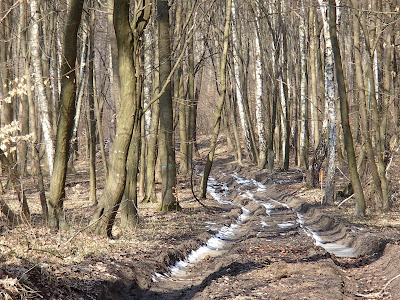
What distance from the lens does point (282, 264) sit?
321 inches

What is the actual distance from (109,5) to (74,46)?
215 centimetres

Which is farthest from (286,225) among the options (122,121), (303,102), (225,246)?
(303,102)

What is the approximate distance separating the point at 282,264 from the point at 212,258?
1973mm

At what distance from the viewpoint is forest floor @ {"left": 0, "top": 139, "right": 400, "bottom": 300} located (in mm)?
6418

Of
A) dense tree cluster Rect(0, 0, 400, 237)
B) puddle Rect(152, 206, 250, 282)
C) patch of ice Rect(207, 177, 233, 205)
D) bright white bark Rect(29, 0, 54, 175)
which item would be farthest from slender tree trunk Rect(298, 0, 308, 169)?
bright white bark Rect(29, 0, 54, 175)

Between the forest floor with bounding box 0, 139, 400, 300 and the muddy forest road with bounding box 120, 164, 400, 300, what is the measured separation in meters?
0.02

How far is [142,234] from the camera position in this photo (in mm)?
11039

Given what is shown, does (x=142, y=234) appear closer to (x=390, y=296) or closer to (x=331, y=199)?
(x=390, y=296)

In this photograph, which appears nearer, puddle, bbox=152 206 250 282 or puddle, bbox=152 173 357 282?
puddle, bbox=152 206 250 282

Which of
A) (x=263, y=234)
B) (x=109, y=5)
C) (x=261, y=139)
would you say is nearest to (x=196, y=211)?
(x=263, y=234)

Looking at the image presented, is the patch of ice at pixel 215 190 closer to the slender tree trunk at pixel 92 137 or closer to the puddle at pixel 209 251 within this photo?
the slender tree trunk at pixel 92 137

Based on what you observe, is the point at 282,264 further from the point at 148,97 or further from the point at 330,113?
the point at 148,97

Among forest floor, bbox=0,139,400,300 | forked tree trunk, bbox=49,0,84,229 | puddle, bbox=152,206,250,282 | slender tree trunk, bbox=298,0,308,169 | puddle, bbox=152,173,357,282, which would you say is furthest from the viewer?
slender tree trunk, bbox=298,0,308,169

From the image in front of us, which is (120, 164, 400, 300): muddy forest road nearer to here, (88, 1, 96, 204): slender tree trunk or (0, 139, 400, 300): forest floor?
(0, 139, 400, 300): forest floor
